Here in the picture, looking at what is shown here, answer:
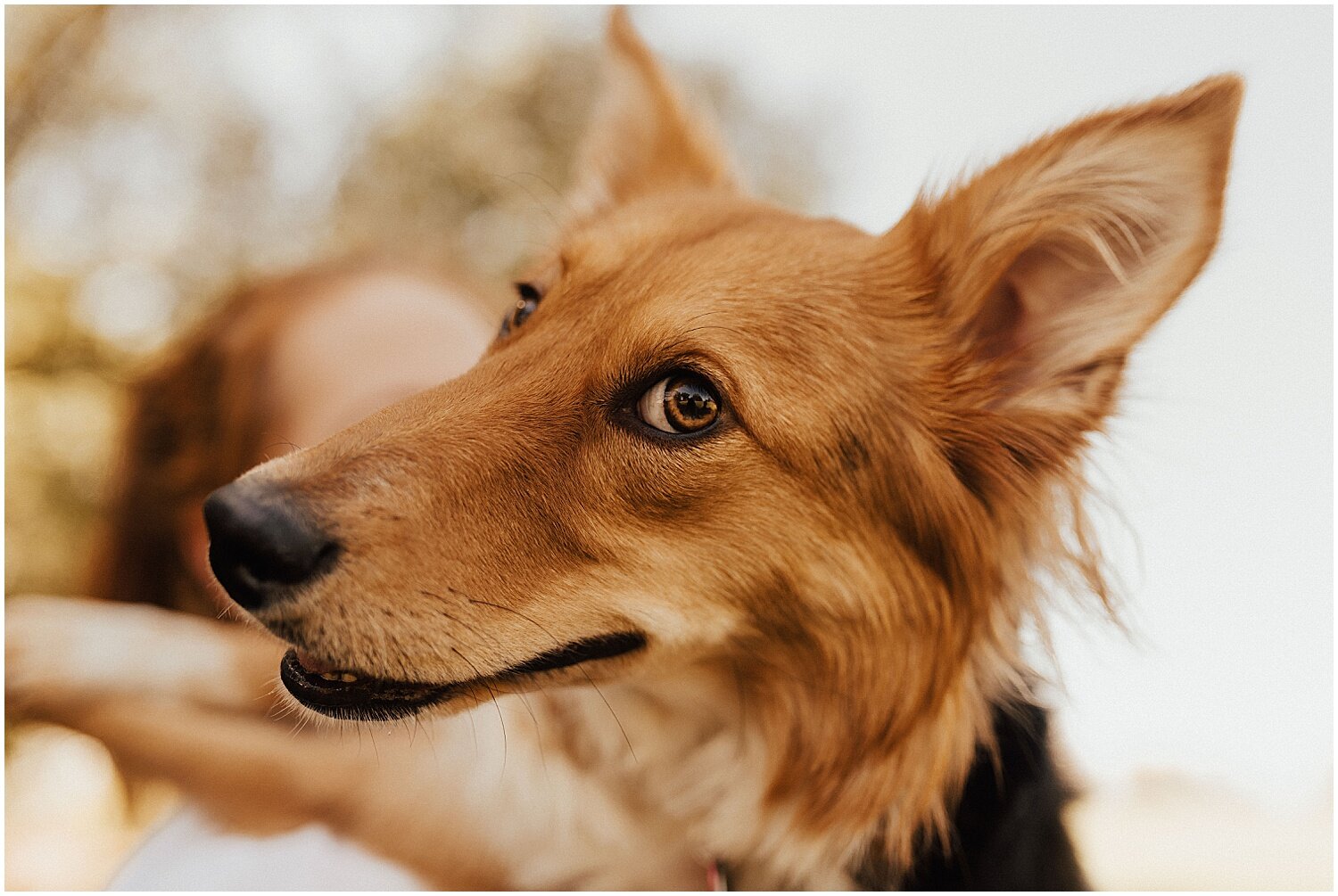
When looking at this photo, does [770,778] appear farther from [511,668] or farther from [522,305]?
[522,305]

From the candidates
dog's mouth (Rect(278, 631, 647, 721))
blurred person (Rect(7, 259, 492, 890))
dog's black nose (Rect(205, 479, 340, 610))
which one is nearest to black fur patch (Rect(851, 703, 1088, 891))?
dog's mouth (Rect(278, 631, 647, 721))

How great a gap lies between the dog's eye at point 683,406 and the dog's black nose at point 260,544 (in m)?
0.64

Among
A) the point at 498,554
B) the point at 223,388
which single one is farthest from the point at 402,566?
the point at 223,388

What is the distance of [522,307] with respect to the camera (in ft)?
7.07

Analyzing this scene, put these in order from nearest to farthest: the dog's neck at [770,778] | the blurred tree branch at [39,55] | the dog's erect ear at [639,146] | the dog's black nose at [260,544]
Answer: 1. the dog's black nose at [260,544]
2. the dog's neck at [770,778]
3. the dog's erect ear at [639,146]
4. the blurred tree branch at [39,55]

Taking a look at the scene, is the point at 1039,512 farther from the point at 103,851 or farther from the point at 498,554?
the point at 103,851

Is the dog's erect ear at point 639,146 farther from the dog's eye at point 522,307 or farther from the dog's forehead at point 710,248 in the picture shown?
the dog's eye at point 522,307

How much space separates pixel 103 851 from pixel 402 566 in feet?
12.7

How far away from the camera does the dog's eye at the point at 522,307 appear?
213 cm

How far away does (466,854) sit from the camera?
7.82 feet

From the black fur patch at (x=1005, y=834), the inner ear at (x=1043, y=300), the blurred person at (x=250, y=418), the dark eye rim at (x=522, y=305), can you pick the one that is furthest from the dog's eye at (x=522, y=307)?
the black fur patch at (x=1005, y=834)

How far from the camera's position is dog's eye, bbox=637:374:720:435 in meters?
1.74

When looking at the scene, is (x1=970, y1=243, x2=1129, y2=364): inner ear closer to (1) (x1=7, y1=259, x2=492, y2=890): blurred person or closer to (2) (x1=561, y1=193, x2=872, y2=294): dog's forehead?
(2) (x1=561, y1=193, x2=872, y2=294): dog's forehead

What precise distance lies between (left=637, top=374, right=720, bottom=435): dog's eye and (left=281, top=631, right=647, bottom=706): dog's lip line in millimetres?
426
